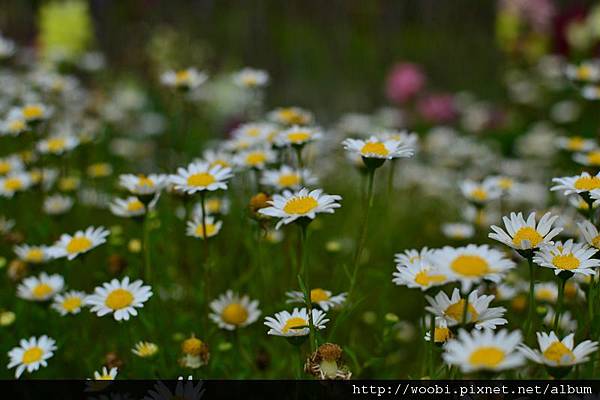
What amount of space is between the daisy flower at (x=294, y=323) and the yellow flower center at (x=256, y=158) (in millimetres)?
539

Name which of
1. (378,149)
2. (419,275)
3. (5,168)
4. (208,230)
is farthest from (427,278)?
(5,168)

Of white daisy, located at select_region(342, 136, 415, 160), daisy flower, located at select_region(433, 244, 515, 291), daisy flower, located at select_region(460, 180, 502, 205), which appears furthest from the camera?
daisy flower, located at select_region(460, 180, 502, 205)

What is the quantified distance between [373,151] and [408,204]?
6.46 ft

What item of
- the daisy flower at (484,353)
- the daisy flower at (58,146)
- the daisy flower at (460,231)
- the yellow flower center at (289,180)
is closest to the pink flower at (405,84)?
the daisy flower at (460,231)

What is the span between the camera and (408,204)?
3256mm

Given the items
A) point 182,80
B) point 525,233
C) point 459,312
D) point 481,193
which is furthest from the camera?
point 182,80

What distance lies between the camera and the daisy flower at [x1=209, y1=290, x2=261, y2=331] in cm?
151

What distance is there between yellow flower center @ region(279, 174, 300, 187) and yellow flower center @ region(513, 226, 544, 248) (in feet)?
1.99

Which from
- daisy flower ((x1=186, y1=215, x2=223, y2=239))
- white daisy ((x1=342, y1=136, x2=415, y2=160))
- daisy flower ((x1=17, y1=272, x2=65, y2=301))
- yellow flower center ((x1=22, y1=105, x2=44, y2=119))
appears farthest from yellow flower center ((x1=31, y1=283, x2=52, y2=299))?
white daisy ((x1=342, y1=136, x2=415, y2=160))

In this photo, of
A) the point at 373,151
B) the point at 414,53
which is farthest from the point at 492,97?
the point at 373,151

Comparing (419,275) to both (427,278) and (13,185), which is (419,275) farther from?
(13,185)

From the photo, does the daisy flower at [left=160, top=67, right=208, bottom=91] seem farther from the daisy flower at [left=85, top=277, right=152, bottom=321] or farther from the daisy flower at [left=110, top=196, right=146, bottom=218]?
the daisy flower at [left=85, top=277, right=152, bottom=321]

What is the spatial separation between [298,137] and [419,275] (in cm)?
56

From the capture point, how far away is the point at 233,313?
59.6 inches
